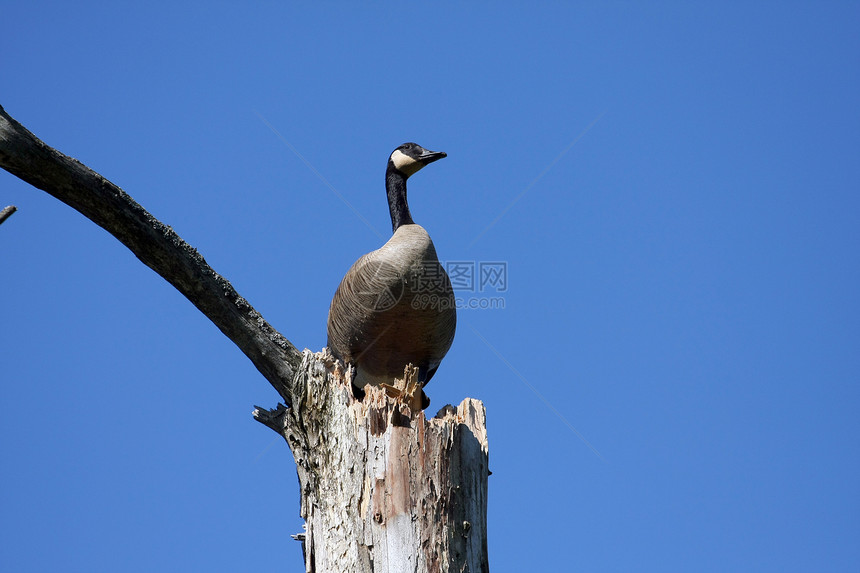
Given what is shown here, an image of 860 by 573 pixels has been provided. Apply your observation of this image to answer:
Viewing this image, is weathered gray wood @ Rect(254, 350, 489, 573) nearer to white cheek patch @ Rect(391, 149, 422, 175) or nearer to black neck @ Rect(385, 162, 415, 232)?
black neck @ Rect(385, 162, 415, 232)

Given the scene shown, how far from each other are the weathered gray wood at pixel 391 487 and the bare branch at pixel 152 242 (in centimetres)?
76

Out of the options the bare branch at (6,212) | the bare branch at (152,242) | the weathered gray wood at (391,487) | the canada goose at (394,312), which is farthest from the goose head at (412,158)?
the bare branch at (6,212)

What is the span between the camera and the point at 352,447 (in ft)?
17.1

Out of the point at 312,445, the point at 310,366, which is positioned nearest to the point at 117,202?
the point at 310,366

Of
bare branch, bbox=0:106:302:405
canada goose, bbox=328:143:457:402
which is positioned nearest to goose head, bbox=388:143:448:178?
canada goose, bbox=328:143:457:402

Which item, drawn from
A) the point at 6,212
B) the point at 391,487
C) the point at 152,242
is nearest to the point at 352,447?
the point at 391,487

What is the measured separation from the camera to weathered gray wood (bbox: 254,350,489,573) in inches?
191

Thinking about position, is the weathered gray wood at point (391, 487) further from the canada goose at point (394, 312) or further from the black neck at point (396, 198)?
the black neck at point (396, 198)

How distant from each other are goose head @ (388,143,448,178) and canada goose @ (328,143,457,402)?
113cm

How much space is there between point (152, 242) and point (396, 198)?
2938mm

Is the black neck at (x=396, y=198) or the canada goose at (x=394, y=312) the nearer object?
the canada goose at (x=394, y=312)

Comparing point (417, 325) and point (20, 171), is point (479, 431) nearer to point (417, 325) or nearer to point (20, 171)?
point (417, 325)

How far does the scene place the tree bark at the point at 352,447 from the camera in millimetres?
4848

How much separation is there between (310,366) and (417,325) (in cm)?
106
